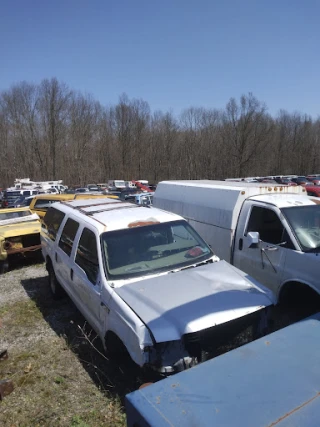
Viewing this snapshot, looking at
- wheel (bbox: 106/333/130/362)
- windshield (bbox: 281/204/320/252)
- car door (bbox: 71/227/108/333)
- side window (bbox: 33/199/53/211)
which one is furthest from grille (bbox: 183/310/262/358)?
side window (bbox: 33/199/53/211)

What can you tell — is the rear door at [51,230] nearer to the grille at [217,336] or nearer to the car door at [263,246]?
the car door at [263,246]

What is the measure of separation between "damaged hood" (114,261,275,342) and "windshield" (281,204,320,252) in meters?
1.30

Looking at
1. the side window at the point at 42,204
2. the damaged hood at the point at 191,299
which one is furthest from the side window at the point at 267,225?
the side window at the point at 42,204

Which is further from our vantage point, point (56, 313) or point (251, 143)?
point (251, 143)

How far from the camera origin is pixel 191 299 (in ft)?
10.9

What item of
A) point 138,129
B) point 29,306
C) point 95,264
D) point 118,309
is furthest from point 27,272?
point 138,129

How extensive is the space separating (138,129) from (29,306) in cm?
4928

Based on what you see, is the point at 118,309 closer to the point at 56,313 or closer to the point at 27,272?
the point at 56,313

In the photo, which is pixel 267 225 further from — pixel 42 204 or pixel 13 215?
pixel 42 204

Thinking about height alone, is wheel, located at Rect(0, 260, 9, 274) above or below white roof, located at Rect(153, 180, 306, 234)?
below

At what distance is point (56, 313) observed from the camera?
5629 millimetres

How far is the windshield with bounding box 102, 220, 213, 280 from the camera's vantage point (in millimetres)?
3996

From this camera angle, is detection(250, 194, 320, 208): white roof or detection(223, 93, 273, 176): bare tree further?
detection(223, 93, 273, 176): bare tree

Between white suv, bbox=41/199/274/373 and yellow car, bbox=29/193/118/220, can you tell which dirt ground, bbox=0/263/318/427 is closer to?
white suv, bbox=41/199/274/373
